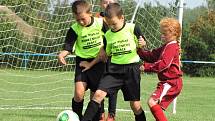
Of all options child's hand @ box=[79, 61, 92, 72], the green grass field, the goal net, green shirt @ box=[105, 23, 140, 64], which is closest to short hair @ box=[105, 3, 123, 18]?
green shirt @ box=[105, 23, 140, 64]

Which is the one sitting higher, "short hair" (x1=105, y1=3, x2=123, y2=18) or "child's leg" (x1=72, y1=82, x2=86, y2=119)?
"short hair" (x1=105, y1=3, x2=123, y2=18)

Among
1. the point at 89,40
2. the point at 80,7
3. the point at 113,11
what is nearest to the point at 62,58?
the point at 89,40

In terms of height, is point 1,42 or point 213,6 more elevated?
point 1,42

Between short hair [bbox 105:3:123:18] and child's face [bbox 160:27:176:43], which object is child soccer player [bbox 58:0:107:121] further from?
child's face [bbox 160:27:176:43]

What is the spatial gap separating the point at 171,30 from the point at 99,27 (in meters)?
1.15

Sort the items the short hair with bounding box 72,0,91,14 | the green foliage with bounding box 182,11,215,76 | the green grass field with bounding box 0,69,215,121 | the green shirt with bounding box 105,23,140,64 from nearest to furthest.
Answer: the green shirt with bounding box 105,23,140,64 → the short hair with bounding box 72,0,91,14 → the green grass field with bounding box 0,69,215,121 → the green foliage with bounding box 182,11,215,76

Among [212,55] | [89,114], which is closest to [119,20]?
[89,114]

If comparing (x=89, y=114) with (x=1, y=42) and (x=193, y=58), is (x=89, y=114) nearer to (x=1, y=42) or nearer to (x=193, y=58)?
(x=1, y=42)

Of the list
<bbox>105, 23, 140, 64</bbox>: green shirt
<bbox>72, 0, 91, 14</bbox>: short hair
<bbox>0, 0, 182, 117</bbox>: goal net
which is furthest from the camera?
<bbox>0, 0, 182, 117</bbox>: goal net

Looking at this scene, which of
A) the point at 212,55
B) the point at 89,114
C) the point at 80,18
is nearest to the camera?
the point at 89,114

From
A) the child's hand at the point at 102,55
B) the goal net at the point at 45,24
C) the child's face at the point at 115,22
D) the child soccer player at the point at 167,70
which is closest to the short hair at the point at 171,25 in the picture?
the child soccer player at the point at 167,70

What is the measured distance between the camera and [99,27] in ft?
24.9

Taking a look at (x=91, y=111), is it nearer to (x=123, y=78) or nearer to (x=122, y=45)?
(x=123, y=78)

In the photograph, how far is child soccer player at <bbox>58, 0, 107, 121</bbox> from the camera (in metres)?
7.46
